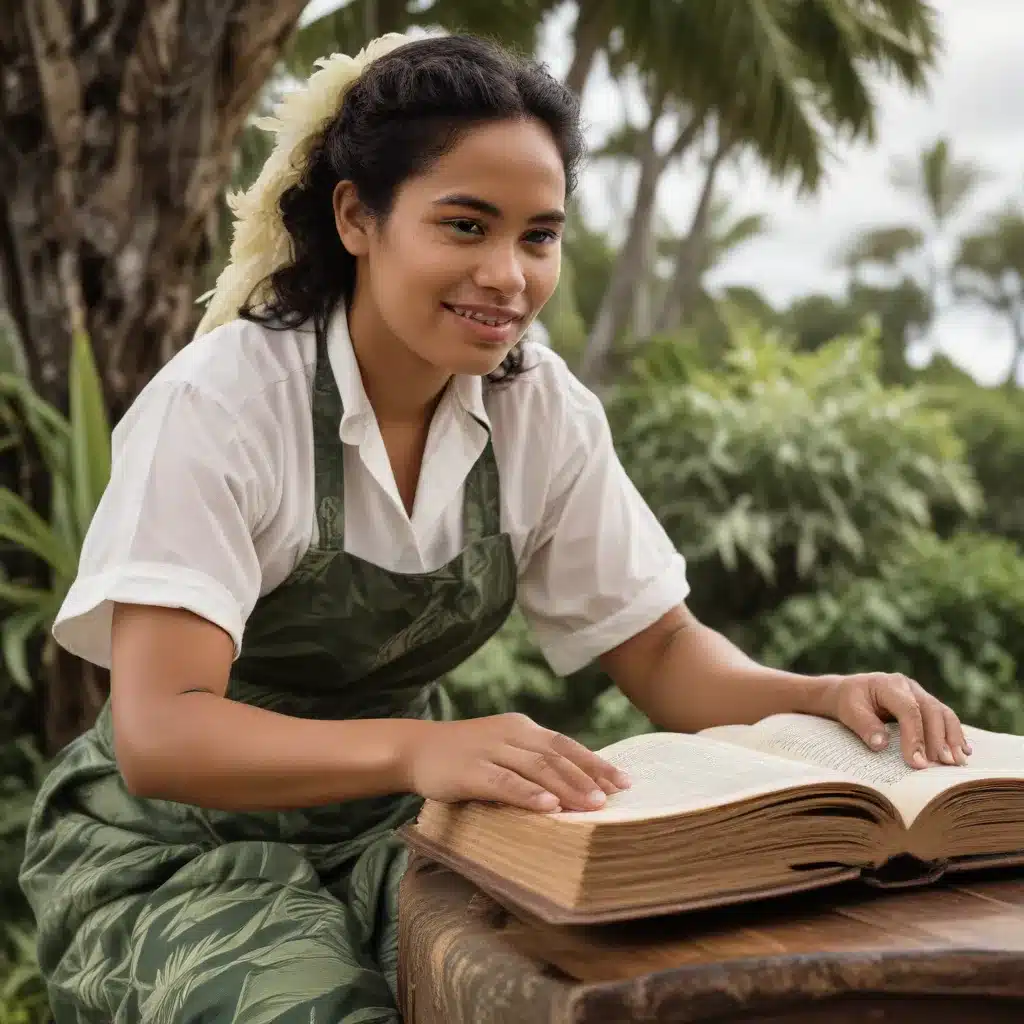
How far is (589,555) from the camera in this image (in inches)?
74.2

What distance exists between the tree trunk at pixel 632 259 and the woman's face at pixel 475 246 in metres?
8.79

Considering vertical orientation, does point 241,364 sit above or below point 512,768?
above

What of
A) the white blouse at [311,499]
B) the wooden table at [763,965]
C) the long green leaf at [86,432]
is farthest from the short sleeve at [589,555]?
the long green leaf at [86,432]

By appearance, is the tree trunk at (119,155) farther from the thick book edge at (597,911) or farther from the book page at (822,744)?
the thick book edge at (597,911)

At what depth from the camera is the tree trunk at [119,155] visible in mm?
3291

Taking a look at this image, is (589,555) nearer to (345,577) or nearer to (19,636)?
(345,577)

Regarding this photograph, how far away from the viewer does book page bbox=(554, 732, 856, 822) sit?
42.5 inches

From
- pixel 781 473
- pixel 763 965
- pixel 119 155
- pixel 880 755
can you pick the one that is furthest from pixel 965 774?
pixel 781 473

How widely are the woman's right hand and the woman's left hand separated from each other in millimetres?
378

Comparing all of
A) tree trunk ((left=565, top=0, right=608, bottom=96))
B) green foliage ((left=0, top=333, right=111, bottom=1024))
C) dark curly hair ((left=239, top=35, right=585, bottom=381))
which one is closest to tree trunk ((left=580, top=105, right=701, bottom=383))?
tree trunk ((left=565, top=0, right=608, bottom=96))

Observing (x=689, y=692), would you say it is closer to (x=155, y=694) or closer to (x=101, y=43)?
(x=155, y=694)

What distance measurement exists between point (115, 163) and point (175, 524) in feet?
7.06

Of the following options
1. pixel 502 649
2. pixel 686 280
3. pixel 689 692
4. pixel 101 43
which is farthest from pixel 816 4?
pixel 689 692

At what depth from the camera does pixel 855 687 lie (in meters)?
1.55
